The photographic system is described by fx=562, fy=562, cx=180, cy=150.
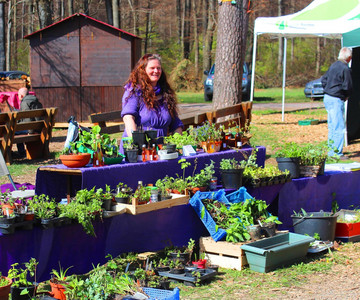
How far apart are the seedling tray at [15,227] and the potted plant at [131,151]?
1319 mm

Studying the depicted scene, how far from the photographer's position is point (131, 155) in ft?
16.8

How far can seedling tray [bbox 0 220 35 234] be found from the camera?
385 centimetres

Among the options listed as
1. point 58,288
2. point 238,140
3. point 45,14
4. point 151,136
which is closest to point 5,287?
point 58,288

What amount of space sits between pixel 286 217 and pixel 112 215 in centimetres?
249

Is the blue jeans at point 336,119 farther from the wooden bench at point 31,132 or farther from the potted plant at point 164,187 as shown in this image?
the potted plant at point 164,187

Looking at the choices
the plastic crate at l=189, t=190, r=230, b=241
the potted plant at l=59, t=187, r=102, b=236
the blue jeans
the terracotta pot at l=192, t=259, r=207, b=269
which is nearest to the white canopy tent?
the blue jeans

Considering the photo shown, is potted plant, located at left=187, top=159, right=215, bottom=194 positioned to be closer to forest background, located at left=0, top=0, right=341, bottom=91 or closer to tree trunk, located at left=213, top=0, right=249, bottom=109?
tree trunk, located at left=213, top=0, right=249, bottom=109

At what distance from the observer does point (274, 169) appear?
613 cm

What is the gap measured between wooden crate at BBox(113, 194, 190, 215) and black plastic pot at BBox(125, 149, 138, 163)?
0.48 m

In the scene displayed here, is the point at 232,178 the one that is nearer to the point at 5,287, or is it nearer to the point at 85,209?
the point at 85,209

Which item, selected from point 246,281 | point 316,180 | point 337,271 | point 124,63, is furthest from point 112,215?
point 124,63

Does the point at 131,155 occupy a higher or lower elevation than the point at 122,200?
higher

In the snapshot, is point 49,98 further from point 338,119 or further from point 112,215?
point 112,215

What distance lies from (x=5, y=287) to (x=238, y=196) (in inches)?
104
